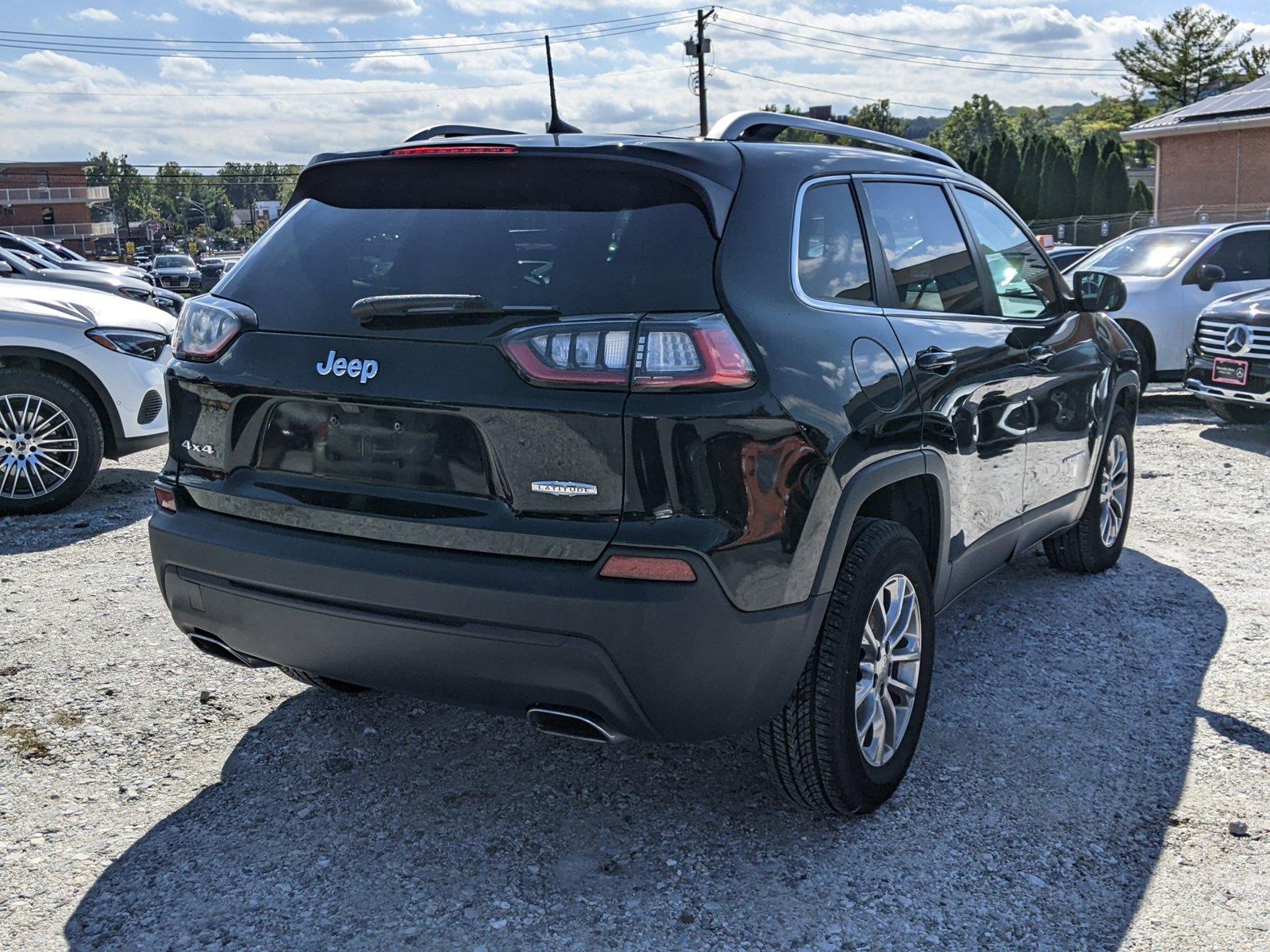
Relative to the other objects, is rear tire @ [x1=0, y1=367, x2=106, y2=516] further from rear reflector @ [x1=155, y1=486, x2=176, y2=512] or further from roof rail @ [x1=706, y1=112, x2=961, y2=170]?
roof rail @ [x1=706, y1=112, x2=961, y2=170]

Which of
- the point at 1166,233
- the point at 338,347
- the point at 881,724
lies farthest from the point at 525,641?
the point at 1166,233

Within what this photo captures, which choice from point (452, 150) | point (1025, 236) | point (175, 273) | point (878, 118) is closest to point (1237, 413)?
point (1025, 236)

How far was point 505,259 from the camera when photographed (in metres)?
2.99

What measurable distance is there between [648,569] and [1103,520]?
3.63 meters

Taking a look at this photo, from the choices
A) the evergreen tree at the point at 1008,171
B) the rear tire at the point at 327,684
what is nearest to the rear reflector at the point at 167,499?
the rear tire at the point at 327,684

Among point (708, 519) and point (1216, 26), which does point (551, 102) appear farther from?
point (1216, 26)

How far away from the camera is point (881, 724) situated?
11.2 ft

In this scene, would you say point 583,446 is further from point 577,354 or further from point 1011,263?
point 1011,263

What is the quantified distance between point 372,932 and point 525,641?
2.57 feet

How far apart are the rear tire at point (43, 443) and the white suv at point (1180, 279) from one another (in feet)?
27.9

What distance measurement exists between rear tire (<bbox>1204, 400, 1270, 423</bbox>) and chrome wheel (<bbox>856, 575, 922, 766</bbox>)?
773cm

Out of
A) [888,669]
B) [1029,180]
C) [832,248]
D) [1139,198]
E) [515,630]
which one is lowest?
[888,669]

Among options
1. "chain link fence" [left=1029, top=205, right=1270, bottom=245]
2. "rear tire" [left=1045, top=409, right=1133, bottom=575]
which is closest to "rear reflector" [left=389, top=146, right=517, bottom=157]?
"rear tire" [left=1045, top=409, right=1133, bottom=575]

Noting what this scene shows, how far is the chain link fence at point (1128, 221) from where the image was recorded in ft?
126
